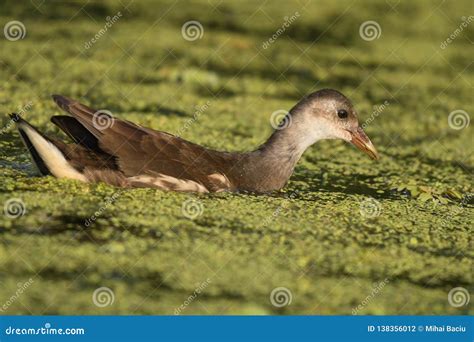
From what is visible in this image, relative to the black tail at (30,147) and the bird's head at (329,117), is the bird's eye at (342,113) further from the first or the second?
the black tail at (30,147)

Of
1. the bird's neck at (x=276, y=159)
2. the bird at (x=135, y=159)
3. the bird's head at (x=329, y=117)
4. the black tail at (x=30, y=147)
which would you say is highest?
the bird's head at (x=329, y=117)

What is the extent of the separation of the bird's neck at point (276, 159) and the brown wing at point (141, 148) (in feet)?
1.12

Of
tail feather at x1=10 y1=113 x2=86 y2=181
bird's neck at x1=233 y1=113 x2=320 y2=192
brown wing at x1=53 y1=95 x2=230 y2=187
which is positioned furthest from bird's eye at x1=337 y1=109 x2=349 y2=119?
tail feather at x1=10 y1=113 x2=86 y2=181

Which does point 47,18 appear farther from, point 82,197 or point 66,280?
point 66,280

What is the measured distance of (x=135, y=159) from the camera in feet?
24.0

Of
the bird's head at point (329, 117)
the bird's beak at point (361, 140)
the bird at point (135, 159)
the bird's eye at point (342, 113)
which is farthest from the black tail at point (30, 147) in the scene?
the bird's beak at point (361, 140)

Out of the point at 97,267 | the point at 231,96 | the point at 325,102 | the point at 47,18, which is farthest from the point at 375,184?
the point at 47,18

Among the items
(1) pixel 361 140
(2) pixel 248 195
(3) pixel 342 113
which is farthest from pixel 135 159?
(1) pixel 361 140

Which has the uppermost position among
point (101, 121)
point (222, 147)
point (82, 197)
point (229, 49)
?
point (229, 49)

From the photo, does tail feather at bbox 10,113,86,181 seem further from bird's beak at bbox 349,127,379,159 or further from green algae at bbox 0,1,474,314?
bird's beak at bbox 349,127,379,159

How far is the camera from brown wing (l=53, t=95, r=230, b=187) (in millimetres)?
7242

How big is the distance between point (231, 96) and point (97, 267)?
14.7ft

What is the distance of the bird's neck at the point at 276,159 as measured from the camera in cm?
782

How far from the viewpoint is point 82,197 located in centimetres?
718
